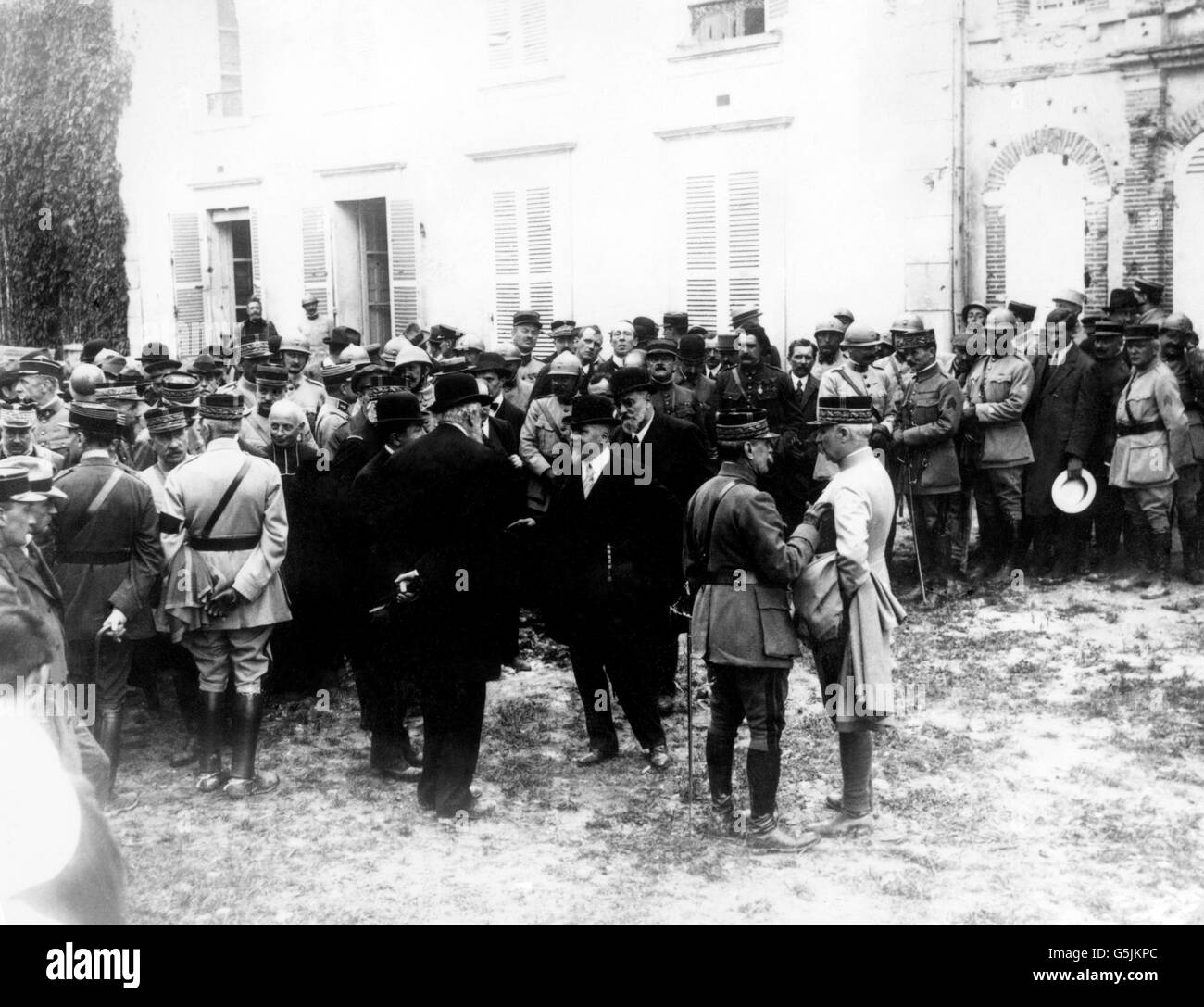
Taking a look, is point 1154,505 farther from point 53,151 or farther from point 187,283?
point 53,151

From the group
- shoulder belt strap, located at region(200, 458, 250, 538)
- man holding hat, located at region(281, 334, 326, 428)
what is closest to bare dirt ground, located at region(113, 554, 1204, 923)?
shoulder belt strap, located at region(200, 458, 250, 538)

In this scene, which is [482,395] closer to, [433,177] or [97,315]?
[433,177]

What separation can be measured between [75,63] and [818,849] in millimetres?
17066

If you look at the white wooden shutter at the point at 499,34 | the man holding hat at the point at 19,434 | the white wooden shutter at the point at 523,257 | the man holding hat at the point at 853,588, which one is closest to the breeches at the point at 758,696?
the man holding hat at the point at 853,588

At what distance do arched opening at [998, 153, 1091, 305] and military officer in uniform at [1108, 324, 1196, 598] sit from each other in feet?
13.3

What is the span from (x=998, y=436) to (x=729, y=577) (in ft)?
16.8

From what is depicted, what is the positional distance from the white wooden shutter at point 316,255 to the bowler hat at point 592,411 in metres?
12.9

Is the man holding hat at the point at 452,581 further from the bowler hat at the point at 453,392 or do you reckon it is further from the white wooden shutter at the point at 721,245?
the white wooden shutter at the point at 721,245

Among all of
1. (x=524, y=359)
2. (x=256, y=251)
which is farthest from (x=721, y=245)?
(x=256, y=251)

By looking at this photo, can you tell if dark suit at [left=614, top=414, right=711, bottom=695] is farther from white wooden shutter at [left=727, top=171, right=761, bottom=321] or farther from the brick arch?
white wooden shutter at [left=727, top=171, right=761, bottom=321]

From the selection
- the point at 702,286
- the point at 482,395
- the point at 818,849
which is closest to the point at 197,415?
the point at 482,395

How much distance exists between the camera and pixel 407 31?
1702 centimetres

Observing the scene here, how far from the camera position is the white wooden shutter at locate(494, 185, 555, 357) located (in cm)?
1659

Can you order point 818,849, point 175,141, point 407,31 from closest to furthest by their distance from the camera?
point 818,849 < point 407,31 < point 175,141
